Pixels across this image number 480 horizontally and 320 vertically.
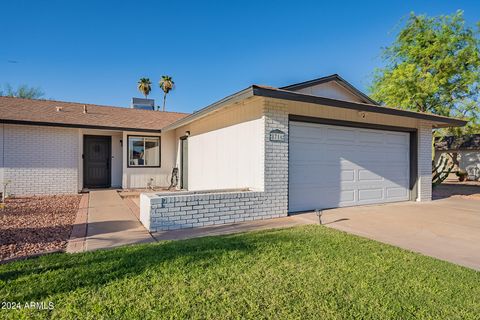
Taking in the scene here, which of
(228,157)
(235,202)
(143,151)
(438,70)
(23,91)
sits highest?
(23,91)

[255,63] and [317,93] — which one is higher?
[255,63]

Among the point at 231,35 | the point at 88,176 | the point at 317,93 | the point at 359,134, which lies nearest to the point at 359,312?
the point at 359,134

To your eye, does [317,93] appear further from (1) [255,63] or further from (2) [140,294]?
(1) [255,63]

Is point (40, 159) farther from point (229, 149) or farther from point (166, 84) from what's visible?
point (166, 84)

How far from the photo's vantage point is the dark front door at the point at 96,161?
11836 millimetres

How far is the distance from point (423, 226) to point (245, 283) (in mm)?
4552

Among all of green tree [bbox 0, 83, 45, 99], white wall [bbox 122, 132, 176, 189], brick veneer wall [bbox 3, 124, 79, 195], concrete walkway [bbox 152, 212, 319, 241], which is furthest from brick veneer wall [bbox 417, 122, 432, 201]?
green tree [bbox 0, 83, 45, 99]

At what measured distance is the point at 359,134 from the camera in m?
7.88

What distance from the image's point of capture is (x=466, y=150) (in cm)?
2097

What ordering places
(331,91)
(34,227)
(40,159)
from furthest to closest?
(40,159), (331,91), (34,227)

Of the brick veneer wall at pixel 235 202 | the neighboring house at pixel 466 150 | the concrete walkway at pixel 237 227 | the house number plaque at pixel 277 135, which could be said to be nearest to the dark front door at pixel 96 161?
the brick veneer wall at pixel 235 202

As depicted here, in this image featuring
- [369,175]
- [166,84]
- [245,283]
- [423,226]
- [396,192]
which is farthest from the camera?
[166,84]

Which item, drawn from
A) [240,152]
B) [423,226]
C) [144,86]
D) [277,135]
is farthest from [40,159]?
[144,86]

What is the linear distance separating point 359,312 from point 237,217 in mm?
3620
